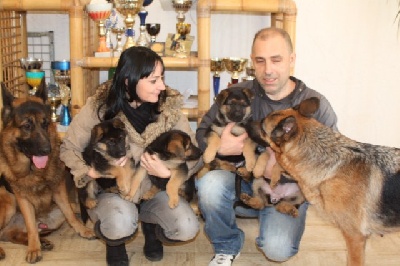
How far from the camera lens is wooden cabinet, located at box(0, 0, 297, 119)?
441 centimetres

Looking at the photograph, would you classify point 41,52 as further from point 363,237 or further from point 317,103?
point 363,237

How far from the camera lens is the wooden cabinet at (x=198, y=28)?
441 cm

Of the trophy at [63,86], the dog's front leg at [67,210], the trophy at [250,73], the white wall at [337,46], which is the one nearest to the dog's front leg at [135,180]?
the dog's front leg at [67,210]

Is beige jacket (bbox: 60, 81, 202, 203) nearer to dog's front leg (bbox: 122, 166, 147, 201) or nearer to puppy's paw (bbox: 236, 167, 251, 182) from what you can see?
dog's front leg (bbox: 122, 166, 147, 201)

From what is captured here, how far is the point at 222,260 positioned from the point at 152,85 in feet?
4.57

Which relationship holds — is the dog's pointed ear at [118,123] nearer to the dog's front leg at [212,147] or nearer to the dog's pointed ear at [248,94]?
the dog's front leg at [212,147]

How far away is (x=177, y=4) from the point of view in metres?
4.68

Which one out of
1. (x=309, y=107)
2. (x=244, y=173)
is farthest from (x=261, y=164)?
(x=309, y=107)

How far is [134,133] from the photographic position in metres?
3.56

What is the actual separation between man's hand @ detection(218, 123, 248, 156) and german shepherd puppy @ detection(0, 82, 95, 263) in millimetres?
1287

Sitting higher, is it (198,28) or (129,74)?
(198,28)

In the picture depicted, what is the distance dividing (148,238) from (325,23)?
9.90 ft

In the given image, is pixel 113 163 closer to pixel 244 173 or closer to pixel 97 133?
pixel 97 133

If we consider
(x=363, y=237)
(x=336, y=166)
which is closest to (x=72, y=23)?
(x=336, y=166)
